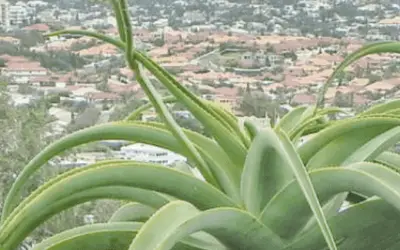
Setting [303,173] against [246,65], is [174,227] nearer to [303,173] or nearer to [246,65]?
[303,173]

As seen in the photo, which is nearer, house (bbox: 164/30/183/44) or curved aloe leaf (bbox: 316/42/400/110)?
curved aloe leaf (bbox: 316/42/400/110)

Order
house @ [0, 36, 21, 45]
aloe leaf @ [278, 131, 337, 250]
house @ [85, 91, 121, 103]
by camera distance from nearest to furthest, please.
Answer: aloe leaf @ [278, 131, 337, 250] < house @ [85, 91, 121, 103] < house @ [0, 36, 21, 45]

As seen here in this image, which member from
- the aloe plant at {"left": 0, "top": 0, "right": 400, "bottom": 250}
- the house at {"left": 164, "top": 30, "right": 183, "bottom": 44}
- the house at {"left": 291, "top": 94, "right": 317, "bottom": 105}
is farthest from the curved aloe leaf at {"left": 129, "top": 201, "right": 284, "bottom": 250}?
the house at {"left": 164, "top": 30, "right": 183, "bottom": 44}

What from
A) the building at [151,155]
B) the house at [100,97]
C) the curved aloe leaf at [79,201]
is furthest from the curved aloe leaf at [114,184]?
the house at [100,97]

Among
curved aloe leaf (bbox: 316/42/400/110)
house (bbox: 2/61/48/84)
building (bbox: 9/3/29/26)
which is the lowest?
house (bbox: 2/61/48/84)

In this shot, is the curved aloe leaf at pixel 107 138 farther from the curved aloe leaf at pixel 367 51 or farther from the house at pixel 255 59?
the house at pixel 255 59

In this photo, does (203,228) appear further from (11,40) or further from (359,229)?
(11,40)

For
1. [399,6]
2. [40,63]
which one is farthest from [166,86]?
[40,63]

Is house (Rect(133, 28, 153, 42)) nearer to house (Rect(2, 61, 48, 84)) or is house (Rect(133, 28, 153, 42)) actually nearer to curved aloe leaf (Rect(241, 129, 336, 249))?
curved aloe leaf (Rect(241, 129, 336, 249))
